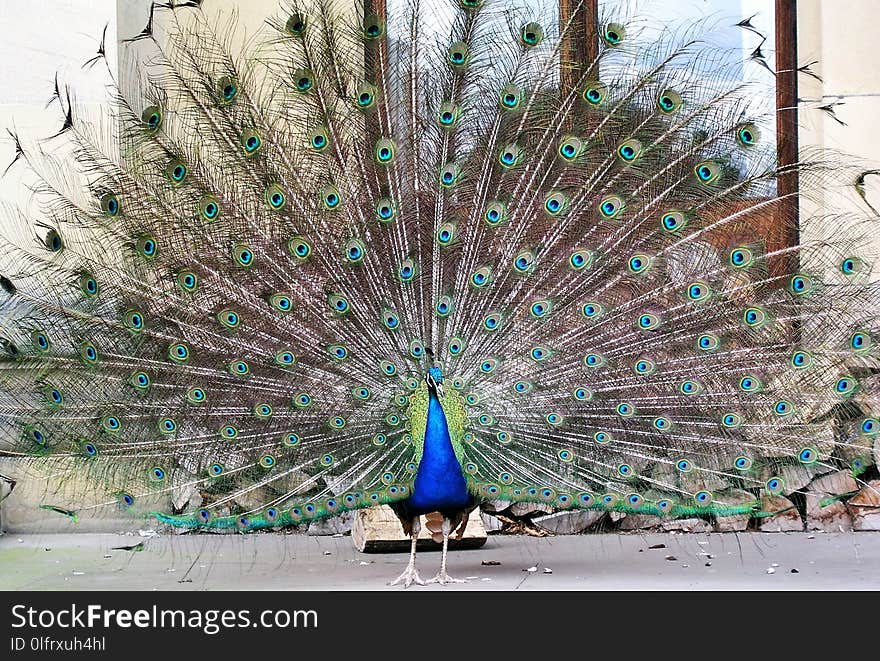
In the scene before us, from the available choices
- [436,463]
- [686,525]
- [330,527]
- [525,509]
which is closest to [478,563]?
[525,509]

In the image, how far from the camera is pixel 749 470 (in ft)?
14.9

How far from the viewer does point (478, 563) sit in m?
5.47

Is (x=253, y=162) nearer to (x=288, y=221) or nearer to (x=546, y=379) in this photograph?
(x=288, y=221)

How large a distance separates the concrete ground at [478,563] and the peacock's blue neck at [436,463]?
0.40 m

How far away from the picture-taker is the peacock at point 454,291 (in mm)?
4590

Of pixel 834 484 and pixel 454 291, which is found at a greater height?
pixel 454 291

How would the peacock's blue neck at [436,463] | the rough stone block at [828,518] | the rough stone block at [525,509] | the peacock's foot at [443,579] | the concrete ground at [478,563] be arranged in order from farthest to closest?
the rough stone block at [525,509] → the rough stone block at [828,518] → the concrete ground at [478,563] → the peacock's foot at [443,579] → the peacock's blue neck at [436,463]

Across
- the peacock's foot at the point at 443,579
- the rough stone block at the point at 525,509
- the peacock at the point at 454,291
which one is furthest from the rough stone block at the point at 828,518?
the peacock's foot at the point at 443,579

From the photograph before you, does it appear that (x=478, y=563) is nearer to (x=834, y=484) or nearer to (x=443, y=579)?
(x=443, y=579)

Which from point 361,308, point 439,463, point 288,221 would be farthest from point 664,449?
point 288,221

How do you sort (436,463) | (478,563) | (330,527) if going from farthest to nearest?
(330,527) → (478,563) → (436,463)

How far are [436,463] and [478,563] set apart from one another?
1168mm

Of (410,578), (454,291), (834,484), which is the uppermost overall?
(454,291)

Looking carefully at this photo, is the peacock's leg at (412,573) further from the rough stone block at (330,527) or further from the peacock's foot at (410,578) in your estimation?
the rough stone block at (330,527)
